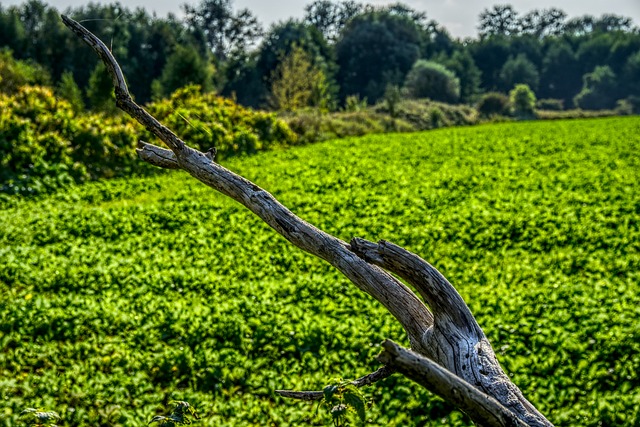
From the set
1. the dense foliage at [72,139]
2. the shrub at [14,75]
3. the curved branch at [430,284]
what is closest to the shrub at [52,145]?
the dense foliage at [72,139]

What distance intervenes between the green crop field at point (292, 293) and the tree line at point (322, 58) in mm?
15766

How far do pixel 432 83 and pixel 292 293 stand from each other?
46585 millimetres

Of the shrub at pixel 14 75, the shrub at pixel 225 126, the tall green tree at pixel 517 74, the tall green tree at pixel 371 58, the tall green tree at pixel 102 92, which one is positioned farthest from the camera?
the tall green tree at pixel 517 74

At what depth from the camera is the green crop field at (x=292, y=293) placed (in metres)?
6.42

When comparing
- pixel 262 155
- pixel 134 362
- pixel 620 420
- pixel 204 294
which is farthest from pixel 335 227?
pixel 262 155

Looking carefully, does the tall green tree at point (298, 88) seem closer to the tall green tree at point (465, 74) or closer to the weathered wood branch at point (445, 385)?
the tall green tree at point (465, 74)

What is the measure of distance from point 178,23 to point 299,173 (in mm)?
39148

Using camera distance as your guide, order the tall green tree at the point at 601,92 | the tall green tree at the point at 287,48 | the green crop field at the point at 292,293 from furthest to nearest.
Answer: the tall green tree at the point at 601,92 → the tall green tree at the point at 287,48 → the green crop field at the point at 292,293

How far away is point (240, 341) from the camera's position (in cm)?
751

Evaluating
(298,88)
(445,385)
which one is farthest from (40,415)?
(298,88)

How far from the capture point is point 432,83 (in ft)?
174

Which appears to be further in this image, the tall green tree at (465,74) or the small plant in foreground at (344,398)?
the tall green tree at (465,74)

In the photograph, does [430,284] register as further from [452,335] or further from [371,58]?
[371,58]

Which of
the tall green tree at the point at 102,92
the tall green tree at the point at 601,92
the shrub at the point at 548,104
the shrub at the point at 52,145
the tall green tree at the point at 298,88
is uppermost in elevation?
the tall green tree at the point at 601,92
